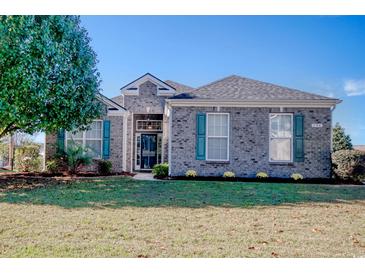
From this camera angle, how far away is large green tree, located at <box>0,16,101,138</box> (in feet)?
25.7

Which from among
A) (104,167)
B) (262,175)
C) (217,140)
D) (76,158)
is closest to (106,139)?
(104,167)

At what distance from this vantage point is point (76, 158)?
37.6ft

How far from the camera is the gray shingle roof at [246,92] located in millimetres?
10766

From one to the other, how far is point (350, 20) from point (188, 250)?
14.5 ft

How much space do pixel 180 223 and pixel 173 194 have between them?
103 inches

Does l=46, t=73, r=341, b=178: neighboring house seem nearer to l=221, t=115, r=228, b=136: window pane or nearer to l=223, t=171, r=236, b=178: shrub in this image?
l=221, t=115, r=228, b=136: window pane

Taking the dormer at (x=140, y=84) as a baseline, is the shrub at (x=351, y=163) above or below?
below

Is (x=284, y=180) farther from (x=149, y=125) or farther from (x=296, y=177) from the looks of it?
(x=149, y=125)

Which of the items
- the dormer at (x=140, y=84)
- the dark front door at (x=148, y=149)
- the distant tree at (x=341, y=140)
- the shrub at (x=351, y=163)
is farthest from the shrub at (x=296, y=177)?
the dormer at (x=140, y=84)

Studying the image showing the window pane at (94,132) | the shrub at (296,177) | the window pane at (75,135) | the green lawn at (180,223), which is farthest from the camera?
the window pane at (94,132)

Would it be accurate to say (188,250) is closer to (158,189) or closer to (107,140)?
(158,189)

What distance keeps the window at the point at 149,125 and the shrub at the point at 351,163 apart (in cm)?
754

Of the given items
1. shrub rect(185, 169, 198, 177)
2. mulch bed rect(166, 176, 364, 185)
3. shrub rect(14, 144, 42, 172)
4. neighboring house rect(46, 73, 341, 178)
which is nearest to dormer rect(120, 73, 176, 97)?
neighboring house rect(46, 73, 341, 178)

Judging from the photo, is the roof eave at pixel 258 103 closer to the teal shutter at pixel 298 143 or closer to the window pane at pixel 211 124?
the window pane at pixel 211 124
